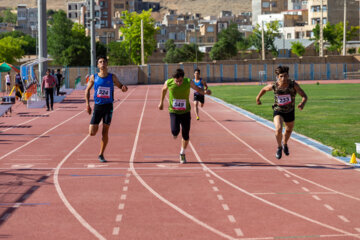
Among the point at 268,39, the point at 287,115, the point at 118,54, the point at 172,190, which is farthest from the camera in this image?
the point at 118,54

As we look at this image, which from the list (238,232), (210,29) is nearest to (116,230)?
(238,232)

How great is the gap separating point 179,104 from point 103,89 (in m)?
1.50

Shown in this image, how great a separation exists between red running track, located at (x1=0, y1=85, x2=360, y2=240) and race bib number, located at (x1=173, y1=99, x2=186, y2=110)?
1.07m

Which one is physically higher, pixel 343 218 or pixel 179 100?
pixel 179 100

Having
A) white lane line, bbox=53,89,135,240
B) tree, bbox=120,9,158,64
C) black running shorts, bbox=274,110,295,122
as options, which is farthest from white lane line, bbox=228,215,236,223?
tree, bbox=120,9,158,64

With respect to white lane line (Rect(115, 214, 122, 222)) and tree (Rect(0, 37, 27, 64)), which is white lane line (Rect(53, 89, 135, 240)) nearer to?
white lane line (Rect(115, 214, 122, 222))

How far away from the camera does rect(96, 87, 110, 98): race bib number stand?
1226 cm

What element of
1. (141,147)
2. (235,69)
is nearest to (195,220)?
(141,147)

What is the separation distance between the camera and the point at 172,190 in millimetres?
9430

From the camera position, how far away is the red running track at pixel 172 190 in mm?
7105

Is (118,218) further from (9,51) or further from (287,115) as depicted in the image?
(9,51)

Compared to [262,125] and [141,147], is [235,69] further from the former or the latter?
[141,147]

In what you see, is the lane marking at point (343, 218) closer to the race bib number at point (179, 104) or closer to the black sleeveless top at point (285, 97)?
the black sleeveless top at point (285, 97)

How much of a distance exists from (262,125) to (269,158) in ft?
25.2
